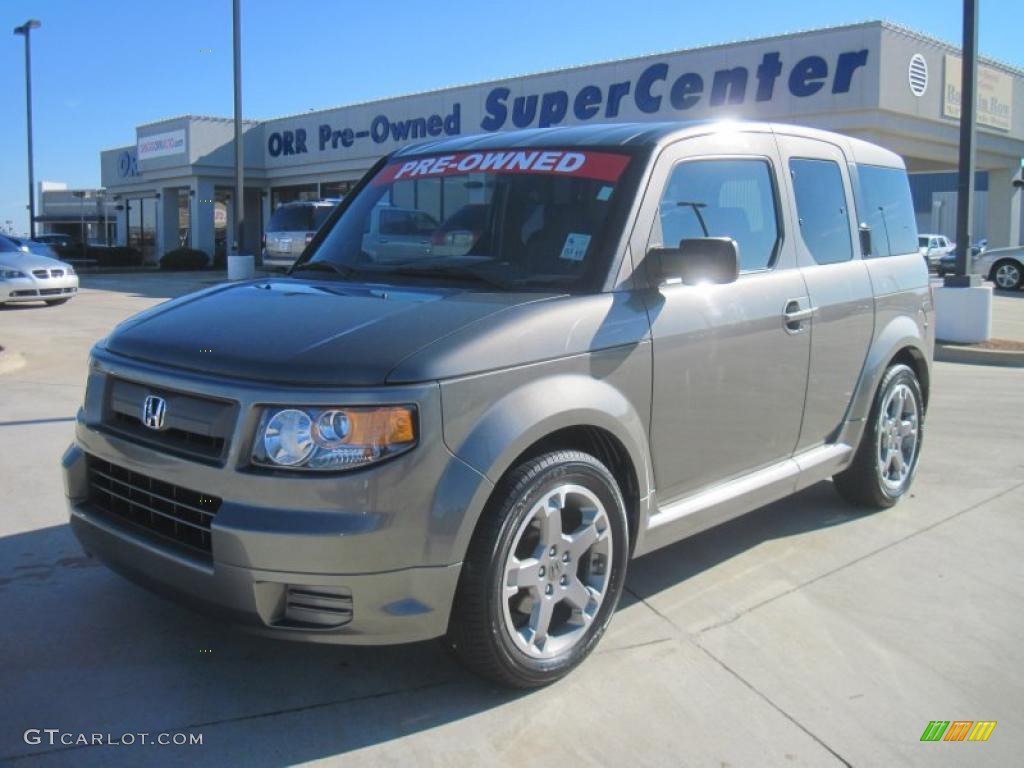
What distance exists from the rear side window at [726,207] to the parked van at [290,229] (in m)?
18.0

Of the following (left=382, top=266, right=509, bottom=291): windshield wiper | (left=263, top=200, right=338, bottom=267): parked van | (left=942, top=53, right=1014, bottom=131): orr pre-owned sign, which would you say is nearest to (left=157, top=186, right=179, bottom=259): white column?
(left=263, top=200, right=338, bottom=267): parked van

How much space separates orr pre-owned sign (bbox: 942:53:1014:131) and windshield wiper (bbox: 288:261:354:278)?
20.8 metres

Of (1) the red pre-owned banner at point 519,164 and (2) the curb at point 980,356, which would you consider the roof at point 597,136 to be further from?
(2) the curb at point 980,356

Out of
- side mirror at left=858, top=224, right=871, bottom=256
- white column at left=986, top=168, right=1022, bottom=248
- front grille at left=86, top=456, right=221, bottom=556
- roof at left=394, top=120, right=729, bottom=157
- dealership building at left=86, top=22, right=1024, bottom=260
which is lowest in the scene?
front grille at left=86, top=456, right=221, bottom=556

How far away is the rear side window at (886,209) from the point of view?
515 centimetres

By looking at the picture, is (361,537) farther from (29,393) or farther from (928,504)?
(29,393)

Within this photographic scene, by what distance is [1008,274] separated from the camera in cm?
2459

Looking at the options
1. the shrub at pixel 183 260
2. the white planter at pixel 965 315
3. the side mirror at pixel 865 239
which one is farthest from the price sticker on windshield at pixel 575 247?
the shrub at pixel 183 260

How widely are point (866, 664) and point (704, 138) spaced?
7.24ft

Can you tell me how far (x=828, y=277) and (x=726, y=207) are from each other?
0.80 m

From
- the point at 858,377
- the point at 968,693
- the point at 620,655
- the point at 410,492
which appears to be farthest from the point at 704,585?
the point at 410,492

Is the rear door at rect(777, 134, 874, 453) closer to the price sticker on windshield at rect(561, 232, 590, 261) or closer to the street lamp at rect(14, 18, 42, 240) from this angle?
the price sticker on windshield at rect(561, 232, 590, 261)

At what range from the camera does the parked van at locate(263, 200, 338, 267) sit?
70.5ft
